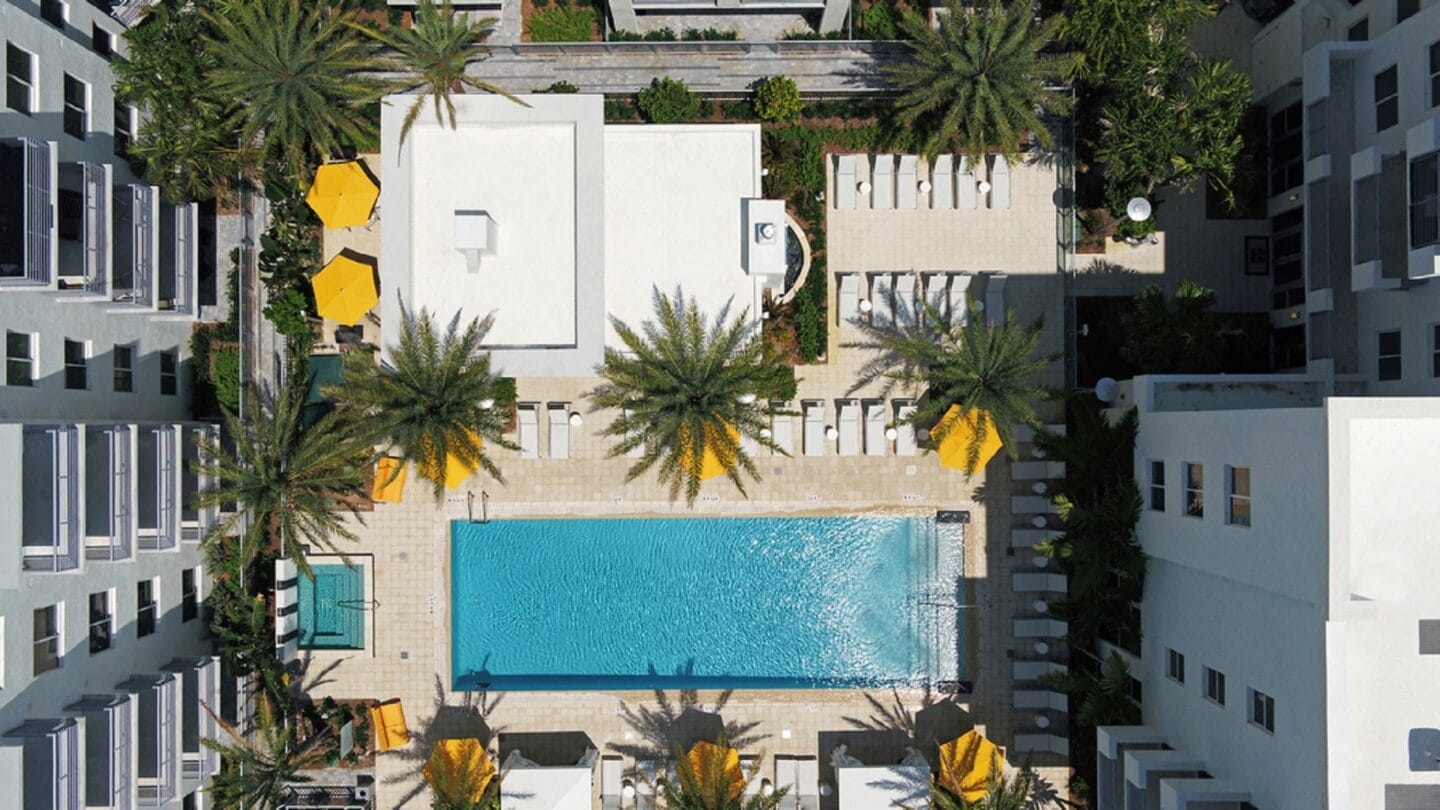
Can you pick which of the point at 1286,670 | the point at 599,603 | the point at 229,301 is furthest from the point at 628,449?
the point at 1286,670

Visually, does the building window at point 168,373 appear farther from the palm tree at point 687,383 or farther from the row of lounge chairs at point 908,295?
the row of lounge chairs at point 908,295

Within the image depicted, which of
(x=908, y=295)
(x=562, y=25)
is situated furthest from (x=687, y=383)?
(x=562, y=25)

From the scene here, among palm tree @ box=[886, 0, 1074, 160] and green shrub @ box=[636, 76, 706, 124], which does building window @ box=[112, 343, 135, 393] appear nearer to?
green shrub @ box=[636, 76, 706, 124]

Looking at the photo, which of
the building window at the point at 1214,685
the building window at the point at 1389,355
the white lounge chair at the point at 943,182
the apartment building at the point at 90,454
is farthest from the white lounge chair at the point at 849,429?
the apartment building at the point at 90,454

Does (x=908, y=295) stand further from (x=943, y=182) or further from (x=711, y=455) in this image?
(x=711, y=455)

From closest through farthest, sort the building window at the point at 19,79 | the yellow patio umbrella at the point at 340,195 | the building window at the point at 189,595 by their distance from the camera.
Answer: the building window at the point at 19,79 < the yellow patio umbrella at the point at 340,195 < the building window at the point at 189,595

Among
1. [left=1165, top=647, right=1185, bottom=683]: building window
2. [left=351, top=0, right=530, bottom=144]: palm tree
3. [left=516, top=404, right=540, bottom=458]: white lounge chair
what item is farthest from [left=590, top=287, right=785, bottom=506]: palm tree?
[left=1165, top=647, right=1185, bottom=683]: building window
